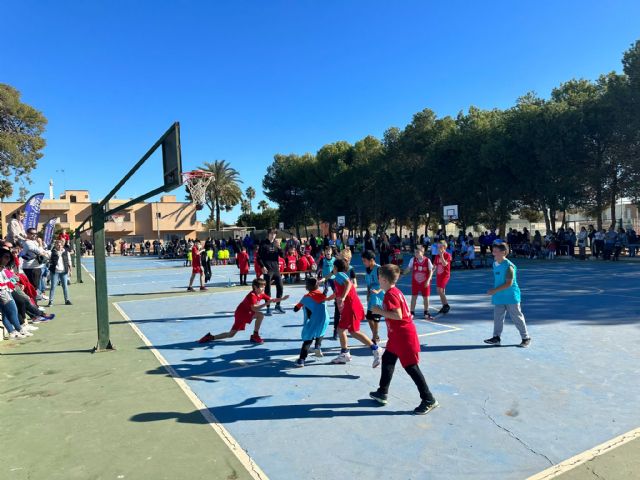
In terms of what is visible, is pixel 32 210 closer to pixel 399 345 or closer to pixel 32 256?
pixel 32 256

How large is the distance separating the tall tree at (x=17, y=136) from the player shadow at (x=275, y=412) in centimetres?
3820

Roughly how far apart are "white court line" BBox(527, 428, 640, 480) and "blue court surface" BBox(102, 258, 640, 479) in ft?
0.20

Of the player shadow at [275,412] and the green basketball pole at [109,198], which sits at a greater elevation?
the green basketball pole at [109,198]

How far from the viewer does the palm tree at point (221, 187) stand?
59000 millimetres

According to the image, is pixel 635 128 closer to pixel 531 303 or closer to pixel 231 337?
pixel 531 303

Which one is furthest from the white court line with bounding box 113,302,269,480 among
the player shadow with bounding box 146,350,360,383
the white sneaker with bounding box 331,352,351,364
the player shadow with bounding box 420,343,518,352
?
the player shadow with bounding box 420,343,518,352

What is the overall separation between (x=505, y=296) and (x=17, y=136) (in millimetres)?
41407

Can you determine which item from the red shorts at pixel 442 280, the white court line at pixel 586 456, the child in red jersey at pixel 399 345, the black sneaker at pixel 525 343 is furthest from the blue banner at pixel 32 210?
the white court line at pixel 586 456

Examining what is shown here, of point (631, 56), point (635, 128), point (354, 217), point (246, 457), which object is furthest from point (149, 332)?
point (354, 217)

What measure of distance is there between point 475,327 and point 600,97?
24.1 meters

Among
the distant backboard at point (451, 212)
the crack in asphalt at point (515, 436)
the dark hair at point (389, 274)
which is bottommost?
the crack in asphalt at point (515, 436)

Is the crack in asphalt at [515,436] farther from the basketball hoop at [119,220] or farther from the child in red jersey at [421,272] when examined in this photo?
the basketball hoop at [119,220]

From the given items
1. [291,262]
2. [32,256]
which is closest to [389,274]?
[32,256]

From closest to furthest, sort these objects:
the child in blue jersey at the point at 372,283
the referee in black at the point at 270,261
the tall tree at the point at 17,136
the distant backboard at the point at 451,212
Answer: the child in blue jersey at the point at 372,283, the referee in black at the point at 270,261, the distant backboard at the point at 451,212, the tall tree at the point at 17,136
